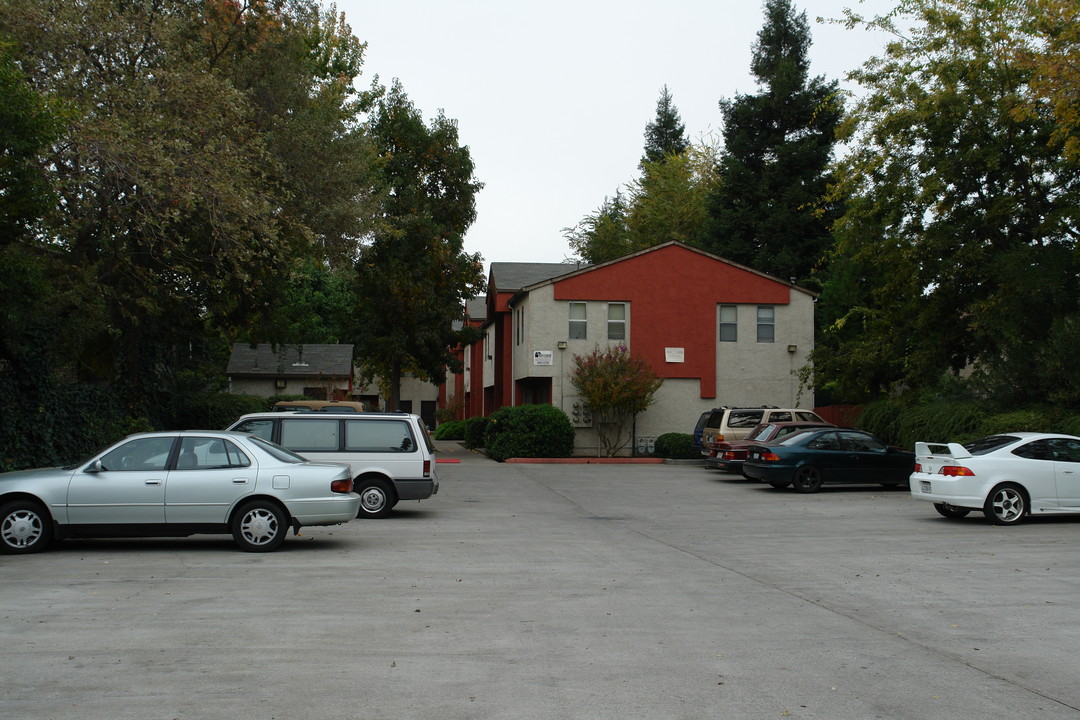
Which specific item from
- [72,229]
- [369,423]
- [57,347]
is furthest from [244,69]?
[369,423]

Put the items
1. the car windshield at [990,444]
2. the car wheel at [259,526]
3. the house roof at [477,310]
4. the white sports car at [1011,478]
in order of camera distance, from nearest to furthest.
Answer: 1. the car wheel at [259,526]
2. the white sports car at [1011,478]
3. the car windshield at [990,444]
4. the house roof at [477,310]

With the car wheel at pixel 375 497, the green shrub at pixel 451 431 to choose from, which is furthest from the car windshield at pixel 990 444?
the green shrub at pixel 451 431

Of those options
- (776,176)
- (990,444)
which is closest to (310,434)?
(990,444)

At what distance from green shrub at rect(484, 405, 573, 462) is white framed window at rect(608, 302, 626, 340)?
432 cm

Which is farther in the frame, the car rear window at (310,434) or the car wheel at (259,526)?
the car rear window at (310,434)

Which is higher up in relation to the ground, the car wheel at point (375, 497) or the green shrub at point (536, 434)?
the green shrub at point (536, 434)

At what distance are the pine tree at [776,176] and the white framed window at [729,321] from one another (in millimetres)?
11475

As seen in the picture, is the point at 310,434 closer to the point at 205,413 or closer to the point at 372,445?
the point at 372,445

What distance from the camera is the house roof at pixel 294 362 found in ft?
184

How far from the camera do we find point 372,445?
17250mm

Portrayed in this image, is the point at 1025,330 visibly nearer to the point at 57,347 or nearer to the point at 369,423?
the point at 369,423

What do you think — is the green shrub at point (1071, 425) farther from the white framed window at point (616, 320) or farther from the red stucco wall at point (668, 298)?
the white framed window at point (616, 320)

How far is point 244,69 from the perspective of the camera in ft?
77.5

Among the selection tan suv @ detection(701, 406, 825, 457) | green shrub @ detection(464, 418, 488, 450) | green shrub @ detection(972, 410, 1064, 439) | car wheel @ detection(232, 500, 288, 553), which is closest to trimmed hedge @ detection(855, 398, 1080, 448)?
green shrub @ detection(972, 410, 1064, 439)
